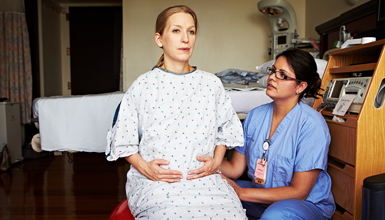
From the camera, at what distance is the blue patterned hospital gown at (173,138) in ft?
2.98

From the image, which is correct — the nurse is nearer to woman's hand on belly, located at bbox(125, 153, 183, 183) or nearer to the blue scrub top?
the blue scrub top

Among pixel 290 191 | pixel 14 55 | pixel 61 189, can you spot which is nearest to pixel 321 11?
pixel 290 191

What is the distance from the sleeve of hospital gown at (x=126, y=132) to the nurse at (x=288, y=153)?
436 mm

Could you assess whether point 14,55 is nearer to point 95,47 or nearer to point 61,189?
point 95,47

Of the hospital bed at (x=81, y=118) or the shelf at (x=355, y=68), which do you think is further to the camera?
the hospital bed at (x=81, y=118)

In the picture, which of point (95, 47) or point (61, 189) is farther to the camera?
point (95, 47)

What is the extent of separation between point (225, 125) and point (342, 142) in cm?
52

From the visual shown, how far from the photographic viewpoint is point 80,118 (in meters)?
2.02

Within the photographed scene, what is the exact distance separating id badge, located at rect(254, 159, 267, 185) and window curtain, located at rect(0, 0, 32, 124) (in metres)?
3.48

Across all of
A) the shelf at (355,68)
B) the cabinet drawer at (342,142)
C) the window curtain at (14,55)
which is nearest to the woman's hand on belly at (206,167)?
the cabinet drawer at (342,142)

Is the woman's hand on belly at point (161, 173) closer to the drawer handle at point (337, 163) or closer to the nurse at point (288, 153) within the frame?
the nurse at point (288, 153)

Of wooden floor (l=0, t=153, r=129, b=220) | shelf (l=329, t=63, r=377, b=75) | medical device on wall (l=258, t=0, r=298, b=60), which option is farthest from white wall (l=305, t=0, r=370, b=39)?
wooden floor (l=0, t=153, r=129, b=220)

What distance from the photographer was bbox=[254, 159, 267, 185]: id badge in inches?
49.4

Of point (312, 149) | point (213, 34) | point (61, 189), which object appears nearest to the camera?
point (312, 149)
